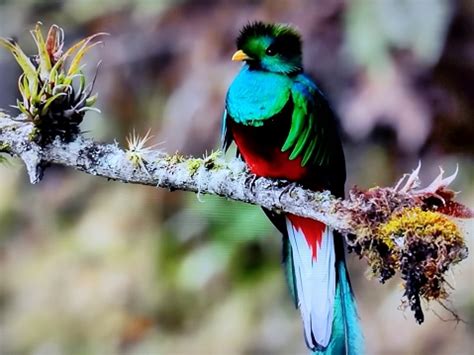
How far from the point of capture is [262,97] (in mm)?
1471

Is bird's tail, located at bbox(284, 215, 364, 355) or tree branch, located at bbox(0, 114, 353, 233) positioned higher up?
tree branch, located at bbox(0, 114, 353, 233)

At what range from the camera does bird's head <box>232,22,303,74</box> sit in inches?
58.7

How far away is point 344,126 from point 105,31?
1.86 feet

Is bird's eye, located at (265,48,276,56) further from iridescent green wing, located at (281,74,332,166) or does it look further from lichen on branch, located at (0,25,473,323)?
lichen on branch, located at (0,25,473,323)

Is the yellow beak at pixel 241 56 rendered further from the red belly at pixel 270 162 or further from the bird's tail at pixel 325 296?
the bird's tail at pixel 325 296

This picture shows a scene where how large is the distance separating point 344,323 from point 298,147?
37 centimetres

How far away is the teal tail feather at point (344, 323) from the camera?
5.17 feet

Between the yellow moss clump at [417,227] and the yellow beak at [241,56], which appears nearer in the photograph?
the yellow moss clump at [417,227]

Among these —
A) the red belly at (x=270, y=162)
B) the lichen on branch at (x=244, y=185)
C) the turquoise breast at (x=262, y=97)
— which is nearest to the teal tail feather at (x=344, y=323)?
the lichen on branch at (x=244, y=185)

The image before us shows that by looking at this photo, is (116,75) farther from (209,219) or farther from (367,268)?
(367,268)

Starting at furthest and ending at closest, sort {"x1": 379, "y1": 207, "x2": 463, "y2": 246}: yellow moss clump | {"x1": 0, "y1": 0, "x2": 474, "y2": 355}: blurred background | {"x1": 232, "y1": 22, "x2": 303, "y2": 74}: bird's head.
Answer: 1. {"x1": 0, "y1": 0, "x2": 474, "y2": 355}: blurred background
2. {"x1": 232, "y1": 22, "x2": 303, "y2": 74}: bird's head
3. {"x1": 379, "y1": 207, "x2": 463, "y2": 246}: yellow moss clump

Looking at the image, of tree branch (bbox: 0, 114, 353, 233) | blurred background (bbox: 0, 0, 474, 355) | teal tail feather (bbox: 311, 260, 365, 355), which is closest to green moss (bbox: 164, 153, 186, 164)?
tree branch (bbox: 0, 114, 353, 233)

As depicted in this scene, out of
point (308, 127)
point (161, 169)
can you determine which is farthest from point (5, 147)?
point (308, 127)

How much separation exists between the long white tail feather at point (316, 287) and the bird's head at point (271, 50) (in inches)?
11.8
